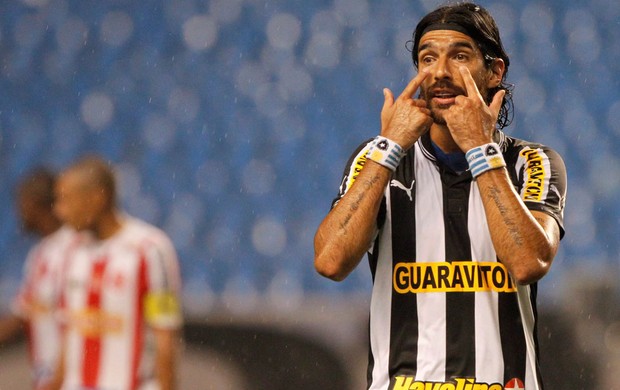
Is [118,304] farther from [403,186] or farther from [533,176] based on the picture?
[533,176]

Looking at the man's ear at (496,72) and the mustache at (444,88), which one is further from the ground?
the man's ear at (496,72)

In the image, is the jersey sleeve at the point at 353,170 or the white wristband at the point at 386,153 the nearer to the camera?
the white wristband at the point at 386,153

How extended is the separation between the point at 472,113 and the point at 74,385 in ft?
7.00

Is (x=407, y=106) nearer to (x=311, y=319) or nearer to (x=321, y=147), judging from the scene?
(x=311, y=319)

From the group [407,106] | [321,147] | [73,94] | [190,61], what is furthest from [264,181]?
[407,106]

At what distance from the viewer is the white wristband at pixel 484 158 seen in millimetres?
1724

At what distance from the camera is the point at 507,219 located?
167cm

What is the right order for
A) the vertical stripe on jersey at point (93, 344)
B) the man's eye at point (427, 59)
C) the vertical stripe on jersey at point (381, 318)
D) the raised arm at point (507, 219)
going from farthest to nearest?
the vertical stripe on jersey at point (93, 344) → the man's eye at point (427, 59) → the vertical stripe on jersey at point (381, 318) → the raised arm at point (507, 219)

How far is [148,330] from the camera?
3279 millimetres

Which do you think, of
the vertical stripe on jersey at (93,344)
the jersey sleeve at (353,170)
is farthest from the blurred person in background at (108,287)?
the jersey sleeve at (353,170)

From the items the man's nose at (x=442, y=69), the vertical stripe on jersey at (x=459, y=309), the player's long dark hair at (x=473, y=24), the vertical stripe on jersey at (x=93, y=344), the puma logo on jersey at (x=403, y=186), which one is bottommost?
the vertical stripe on jersey at (x=93, y=344)

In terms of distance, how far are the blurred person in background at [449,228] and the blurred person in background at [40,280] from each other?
1757 millimetres

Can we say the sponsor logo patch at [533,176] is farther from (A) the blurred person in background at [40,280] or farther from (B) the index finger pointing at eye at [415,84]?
(A) the blurred person in background at [40,280]

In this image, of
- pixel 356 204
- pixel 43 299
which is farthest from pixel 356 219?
pixel 43 299
